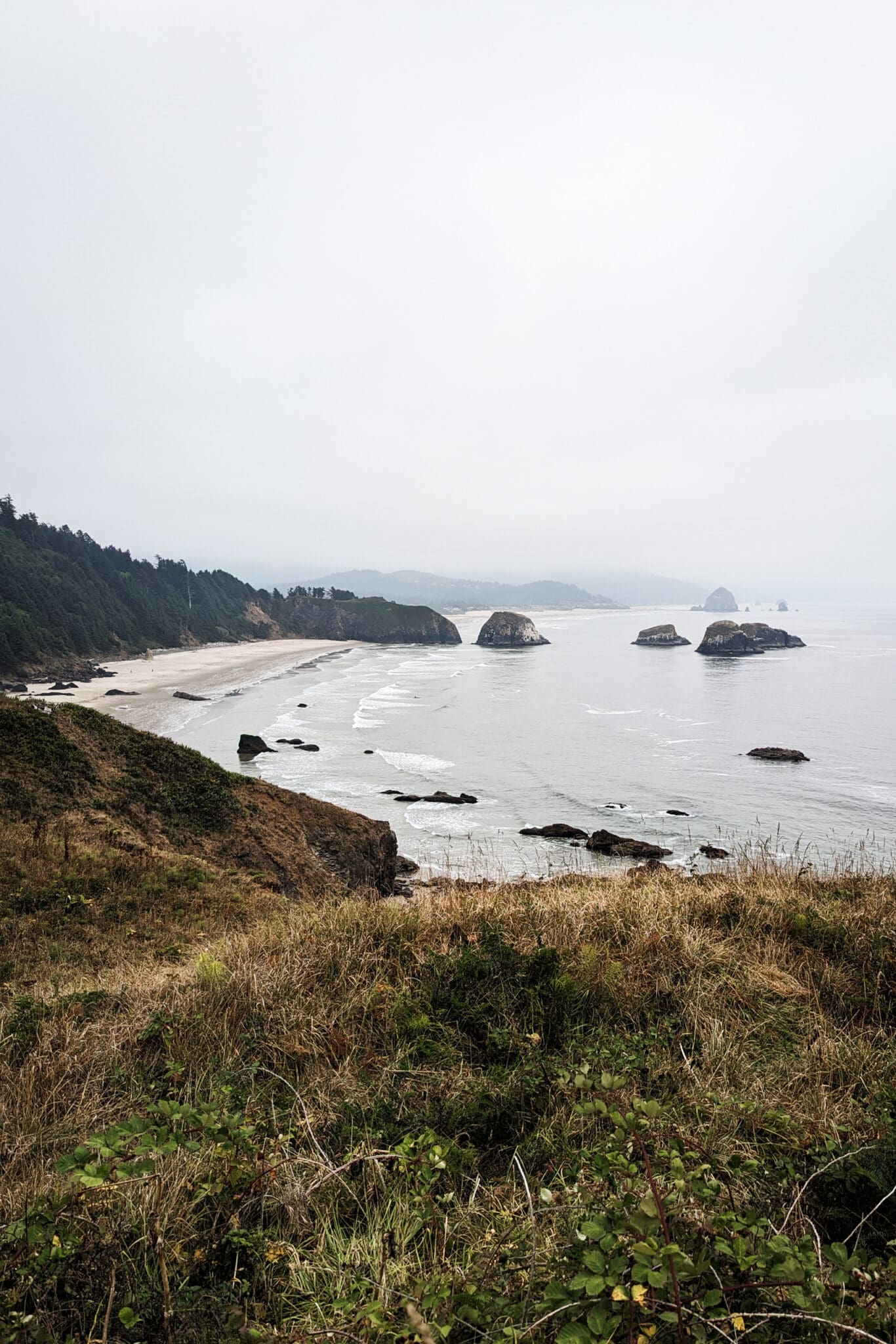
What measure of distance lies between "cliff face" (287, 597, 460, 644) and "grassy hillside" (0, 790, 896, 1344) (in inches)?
5133

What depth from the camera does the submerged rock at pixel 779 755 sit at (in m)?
31.9

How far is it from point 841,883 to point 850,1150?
18.4ft

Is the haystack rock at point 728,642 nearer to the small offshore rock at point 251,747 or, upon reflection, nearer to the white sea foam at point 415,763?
the white sea foam at point 415,763

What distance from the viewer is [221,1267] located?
234cm

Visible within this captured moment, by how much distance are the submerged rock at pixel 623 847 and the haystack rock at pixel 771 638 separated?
315 feet

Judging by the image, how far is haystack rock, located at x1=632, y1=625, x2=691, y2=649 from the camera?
113 metres

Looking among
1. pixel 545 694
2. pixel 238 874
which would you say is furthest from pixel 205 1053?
pixel 545 694

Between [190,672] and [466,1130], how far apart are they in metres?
74.1

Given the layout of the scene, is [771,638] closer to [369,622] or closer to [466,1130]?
[369,622]

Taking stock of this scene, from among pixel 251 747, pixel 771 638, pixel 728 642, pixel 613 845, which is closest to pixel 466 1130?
pixel 613 845

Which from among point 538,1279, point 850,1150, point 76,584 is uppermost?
point 76,584

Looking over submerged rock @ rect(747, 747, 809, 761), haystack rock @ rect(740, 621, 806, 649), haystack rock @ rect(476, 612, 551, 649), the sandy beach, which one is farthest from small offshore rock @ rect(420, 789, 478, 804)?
haystack rock @ rect(476, 612, 551, 649)

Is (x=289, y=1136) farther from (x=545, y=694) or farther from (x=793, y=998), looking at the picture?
(x=545, y=694)

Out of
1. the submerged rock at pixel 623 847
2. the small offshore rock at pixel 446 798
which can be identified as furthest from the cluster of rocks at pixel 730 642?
the submerged rock at pixel 623 847
